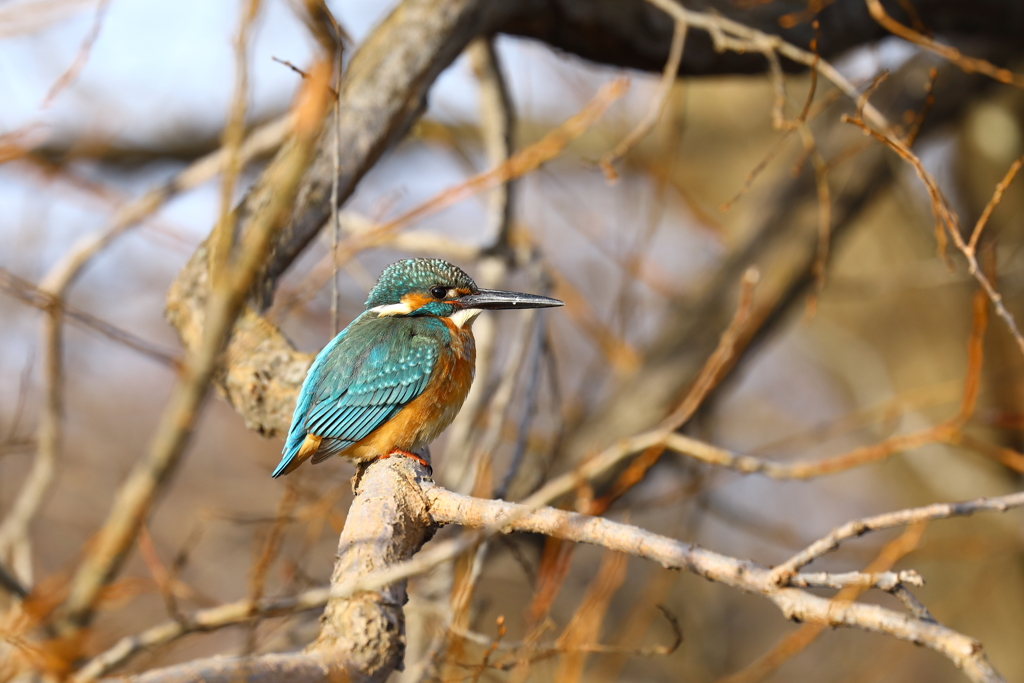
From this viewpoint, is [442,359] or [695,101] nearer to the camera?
[442,359]

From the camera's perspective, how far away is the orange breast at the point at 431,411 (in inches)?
115

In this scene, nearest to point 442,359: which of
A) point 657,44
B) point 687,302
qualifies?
point 657,44

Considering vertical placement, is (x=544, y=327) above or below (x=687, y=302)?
below

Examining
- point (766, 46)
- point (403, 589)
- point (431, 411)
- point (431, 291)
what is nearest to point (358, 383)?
point (431, 411)

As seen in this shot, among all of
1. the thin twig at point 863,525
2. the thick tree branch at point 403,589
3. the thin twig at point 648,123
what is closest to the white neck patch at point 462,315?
the thin twig at point 648,123

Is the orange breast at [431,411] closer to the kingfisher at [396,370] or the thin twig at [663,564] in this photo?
the kingfisher at [396,370]

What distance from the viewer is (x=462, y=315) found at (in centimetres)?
335

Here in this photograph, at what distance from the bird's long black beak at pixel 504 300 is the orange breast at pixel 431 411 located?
129 mm

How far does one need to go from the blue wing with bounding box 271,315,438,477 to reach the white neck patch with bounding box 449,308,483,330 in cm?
23

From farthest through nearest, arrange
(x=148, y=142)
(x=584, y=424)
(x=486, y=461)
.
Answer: (x=148, y=142)
(x=584, y=424)
(x=486, y=461)

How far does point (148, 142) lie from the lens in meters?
7.89

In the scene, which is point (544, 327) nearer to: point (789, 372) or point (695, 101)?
point (695, 101)

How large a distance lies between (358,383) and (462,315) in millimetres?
616

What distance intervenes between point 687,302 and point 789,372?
951 cm
